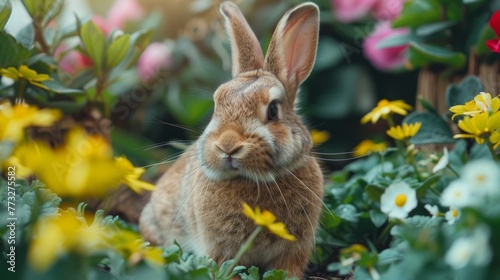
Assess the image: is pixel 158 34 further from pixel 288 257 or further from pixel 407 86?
pixel 288 257

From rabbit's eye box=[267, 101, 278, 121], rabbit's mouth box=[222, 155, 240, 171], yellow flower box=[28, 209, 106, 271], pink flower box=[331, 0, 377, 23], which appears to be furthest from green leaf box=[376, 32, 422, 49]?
yellow flower box=[28, 209, 106, 271]

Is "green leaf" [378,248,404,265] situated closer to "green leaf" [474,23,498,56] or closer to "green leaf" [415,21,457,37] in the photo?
"green leaf" [474,23,498,56]

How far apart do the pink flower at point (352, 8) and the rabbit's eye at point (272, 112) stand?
154 cm

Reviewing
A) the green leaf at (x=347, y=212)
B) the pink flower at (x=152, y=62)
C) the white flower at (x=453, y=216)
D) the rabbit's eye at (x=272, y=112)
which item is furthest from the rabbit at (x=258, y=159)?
the pink flower at (x=152, y=62)

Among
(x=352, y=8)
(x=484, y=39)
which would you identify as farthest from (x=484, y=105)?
(x=352, y=8)

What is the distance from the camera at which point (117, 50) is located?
213 cm

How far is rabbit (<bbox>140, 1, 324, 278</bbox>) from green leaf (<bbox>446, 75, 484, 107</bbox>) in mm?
520

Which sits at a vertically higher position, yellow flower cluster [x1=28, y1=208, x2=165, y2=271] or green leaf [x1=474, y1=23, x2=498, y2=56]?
yellow flower cluster [x1=28, y1=208, x2=165, y2=271]

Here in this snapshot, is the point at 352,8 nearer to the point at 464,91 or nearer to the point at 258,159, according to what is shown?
the point at 464,91

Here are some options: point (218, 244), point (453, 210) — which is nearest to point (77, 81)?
point (218, 244)

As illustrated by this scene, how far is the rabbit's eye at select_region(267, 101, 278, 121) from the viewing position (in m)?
1.73

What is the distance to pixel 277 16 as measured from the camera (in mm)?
3188

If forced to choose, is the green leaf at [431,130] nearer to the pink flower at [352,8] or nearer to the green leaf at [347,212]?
the green leaf at [347,212]

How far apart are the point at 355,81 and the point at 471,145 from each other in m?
1.30
